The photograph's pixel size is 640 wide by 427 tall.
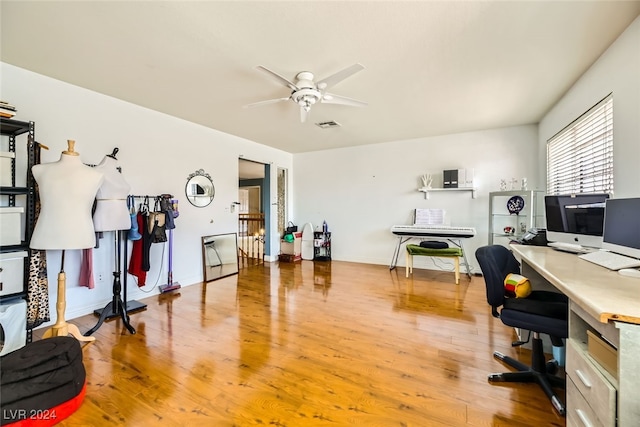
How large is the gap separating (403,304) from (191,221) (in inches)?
135

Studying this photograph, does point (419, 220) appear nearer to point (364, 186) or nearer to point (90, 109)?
point (364, 186)

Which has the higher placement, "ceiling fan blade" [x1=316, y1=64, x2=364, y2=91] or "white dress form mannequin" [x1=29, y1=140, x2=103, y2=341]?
"ceiling fan blade" [x1=316, y1=64, x2=364, y2=91]

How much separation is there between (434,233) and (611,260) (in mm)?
3224

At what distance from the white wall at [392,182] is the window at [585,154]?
0.84 metres

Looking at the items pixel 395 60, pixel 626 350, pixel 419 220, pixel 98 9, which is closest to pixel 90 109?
pixel 98 9

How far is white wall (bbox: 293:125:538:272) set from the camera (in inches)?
191

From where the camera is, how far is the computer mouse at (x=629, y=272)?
1493 millimetres

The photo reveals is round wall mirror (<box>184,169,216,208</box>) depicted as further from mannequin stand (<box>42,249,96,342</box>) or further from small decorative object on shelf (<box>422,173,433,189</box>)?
small decorative object on shelf (<box>422,173,433,189</box>)

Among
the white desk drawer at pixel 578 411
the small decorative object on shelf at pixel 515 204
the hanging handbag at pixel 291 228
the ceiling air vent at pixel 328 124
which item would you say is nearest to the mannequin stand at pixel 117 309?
the ceiling air vent at pixel 328 124

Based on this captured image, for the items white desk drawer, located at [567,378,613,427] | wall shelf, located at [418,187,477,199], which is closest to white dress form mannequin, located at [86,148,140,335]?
white desk drawer, located at [567,378,613,427]

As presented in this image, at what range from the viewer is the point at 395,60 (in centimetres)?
249

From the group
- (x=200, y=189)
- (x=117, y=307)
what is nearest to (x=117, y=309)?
(x=117, y=307)

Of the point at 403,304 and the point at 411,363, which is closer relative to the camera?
the point at 411,363

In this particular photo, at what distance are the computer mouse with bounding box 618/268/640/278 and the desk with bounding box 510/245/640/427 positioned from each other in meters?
0.03
